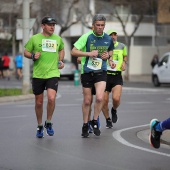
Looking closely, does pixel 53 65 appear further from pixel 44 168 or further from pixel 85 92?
pixel 44 168

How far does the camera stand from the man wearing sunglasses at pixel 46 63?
11.9 meters

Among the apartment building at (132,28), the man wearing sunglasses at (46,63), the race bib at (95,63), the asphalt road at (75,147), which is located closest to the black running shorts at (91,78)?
the race bib at (95,63)

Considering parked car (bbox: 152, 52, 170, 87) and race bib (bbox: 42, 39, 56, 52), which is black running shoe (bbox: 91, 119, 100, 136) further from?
parked car (bbox: 152, 52, 170, 87)

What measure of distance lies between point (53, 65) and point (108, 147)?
197 centimetres

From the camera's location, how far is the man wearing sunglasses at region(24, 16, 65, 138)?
39.0 ft

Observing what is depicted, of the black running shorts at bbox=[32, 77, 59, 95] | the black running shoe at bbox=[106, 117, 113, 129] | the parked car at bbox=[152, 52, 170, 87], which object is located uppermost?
the black running shorts at bbox=[32, 77, 59, 95]

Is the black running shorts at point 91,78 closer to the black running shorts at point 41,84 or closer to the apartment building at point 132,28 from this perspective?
the black running shorts at point 41,84

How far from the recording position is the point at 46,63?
11.9m

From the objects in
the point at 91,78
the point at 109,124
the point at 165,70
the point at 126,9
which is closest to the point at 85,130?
the point at 91,78

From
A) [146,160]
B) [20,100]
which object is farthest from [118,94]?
[20,100]

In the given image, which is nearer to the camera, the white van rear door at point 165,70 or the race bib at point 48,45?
the race bib at point 48,45

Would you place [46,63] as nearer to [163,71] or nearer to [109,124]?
[109,124]

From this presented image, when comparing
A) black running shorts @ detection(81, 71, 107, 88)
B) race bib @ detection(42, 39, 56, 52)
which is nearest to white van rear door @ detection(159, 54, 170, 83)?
black running shorts @ detection(81, 71, 107, 88)

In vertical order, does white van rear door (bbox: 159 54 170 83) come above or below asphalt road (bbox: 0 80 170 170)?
below
